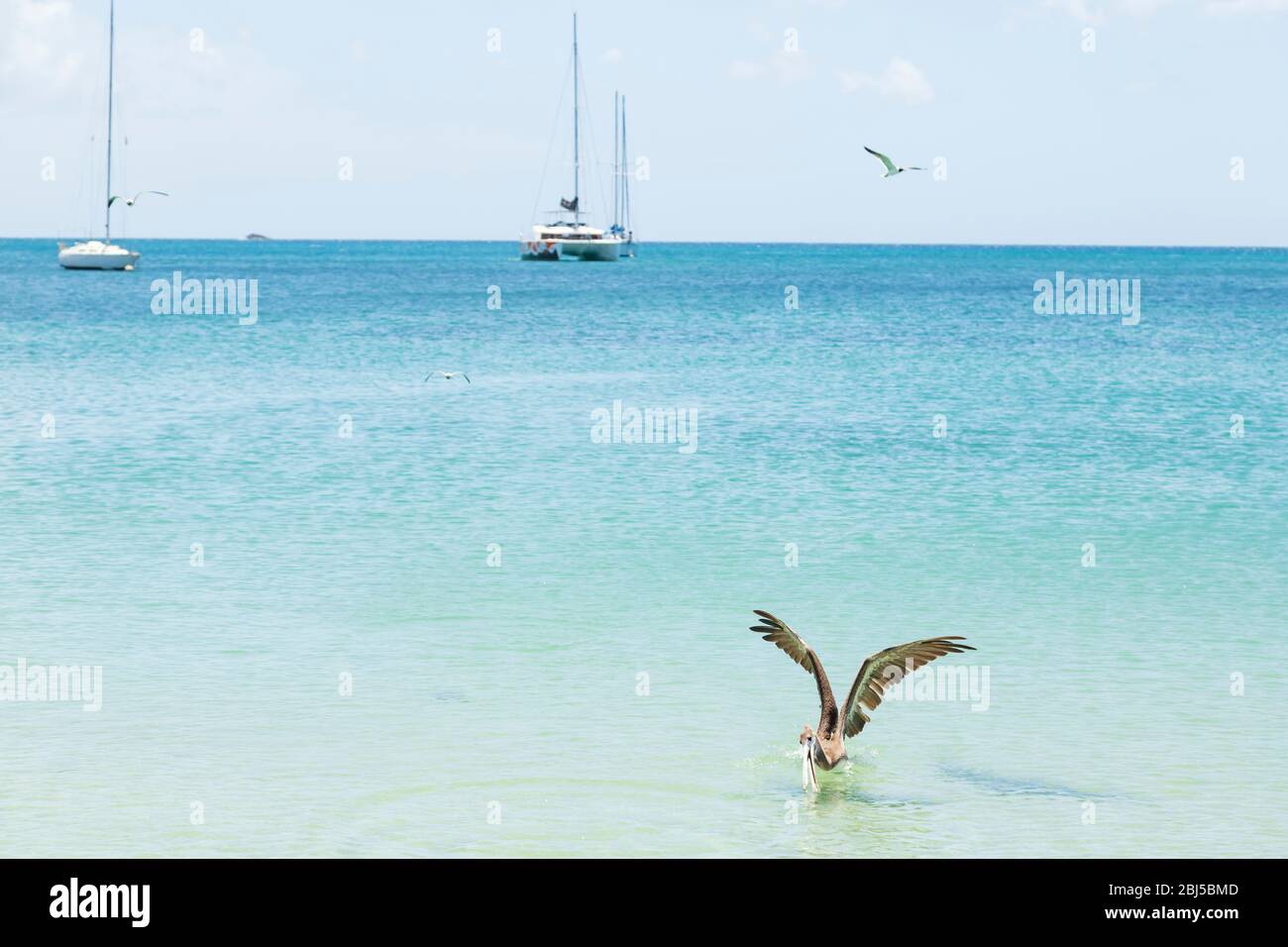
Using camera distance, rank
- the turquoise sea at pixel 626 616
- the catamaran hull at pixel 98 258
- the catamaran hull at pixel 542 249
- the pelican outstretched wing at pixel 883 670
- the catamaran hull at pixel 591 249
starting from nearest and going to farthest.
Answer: the pelican outstretched wing at pixel 883 670 → the turquoise sea at pixel 626 616 → the catamaran hull at pixel 98 258 → the catamaran hull at pixel 591 249 → the catamaran hull at pixel 542 249

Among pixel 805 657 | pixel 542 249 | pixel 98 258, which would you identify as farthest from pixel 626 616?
pixel 542 249

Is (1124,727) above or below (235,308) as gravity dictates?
below

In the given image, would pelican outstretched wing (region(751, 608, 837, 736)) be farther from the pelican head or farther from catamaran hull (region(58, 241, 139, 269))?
catamaran hull (region(58, 241, 139, 269))

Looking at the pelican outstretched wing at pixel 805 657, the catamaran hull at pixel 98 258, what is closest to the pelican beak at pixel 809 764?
the pelican outstretched wing at pixel 805 657

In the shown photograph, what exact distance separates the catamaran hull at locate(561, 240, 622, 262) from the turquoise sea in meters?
117

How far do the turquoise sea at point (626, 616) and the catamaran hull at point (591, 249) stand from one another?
117m

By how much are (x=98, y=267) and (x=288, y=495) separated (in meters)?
112

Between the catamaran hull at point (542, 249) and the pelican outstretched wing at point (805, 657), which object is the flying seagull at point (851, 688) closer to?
the pelican outstretched wing at point (805, 657)

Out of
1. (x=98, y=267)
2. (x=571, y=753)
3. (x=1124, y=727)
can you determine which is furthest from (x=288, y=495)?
(x=98, y=267)

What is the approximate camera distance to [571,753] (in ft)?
45.5

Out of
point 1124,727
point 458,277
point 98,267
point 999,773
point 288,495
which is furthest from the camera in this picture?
point 458,277

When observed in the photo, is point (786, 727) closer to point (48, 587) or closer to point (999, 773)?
point (999, 773)

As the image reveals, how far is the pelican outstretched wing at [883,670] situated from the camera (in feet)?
40.1

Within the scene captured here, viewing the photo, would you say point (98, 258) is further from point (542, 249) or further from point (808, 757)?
point (808, 757)
